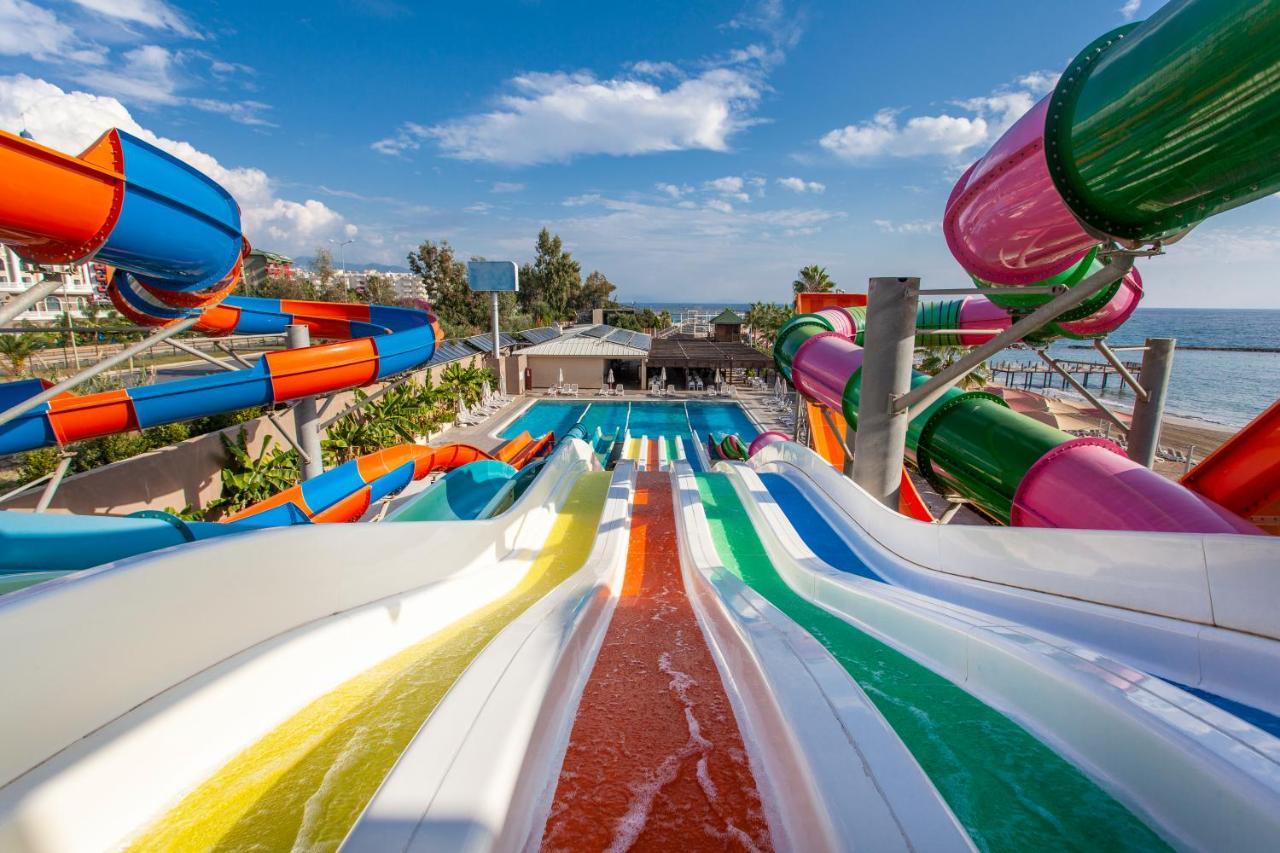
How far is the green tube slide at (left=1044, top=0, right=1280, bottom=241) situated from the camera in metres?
2.10

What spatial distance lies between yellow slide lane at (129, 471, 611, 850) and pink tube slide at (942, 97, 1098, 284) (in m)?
4.09

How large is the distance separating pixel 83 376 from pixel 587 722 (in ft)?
18.3

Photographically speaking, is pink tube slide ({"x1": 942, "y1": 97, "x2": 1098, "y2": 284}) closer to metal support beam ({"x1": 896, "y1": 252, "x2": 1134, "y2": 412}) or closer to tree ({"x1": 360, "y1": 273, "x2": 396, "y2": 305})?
metal support beam ({"x1": 896, "y1": 252, "x2": 1134, "y2": 412})

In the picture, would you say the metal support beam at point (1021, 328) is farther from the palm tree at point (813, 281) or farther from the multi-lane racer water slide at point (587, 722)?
the palm tree at point (813, 281)

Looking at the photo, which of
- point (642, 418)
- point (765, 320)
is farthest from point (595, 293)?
point (642, 418)

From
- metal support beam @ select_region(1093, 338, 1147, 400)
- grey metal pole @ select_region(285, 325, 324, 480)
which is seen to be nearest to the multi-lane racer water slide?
metal support beam @ select_region(1093, 338, 1147, 400)

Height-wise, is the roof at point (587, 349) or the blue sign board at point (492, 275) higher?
the blue sign board at point (492, 275)

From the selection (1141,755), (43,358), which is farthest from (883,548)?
(43,358)

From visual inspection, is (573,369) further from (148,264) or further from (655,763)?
(655,763)

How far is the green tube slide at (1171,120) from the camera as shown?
210 cm

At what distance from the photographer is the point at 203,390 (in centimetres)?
638

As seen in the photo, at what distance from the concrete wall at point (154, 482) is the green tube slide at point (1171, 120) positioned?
32.2 feet

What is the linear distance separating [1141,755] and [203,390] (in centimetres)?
791

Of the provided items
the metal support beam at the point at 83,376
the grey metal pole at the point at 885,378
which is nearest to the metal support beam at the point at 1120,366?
the grey metal pole at the point at 885,378
